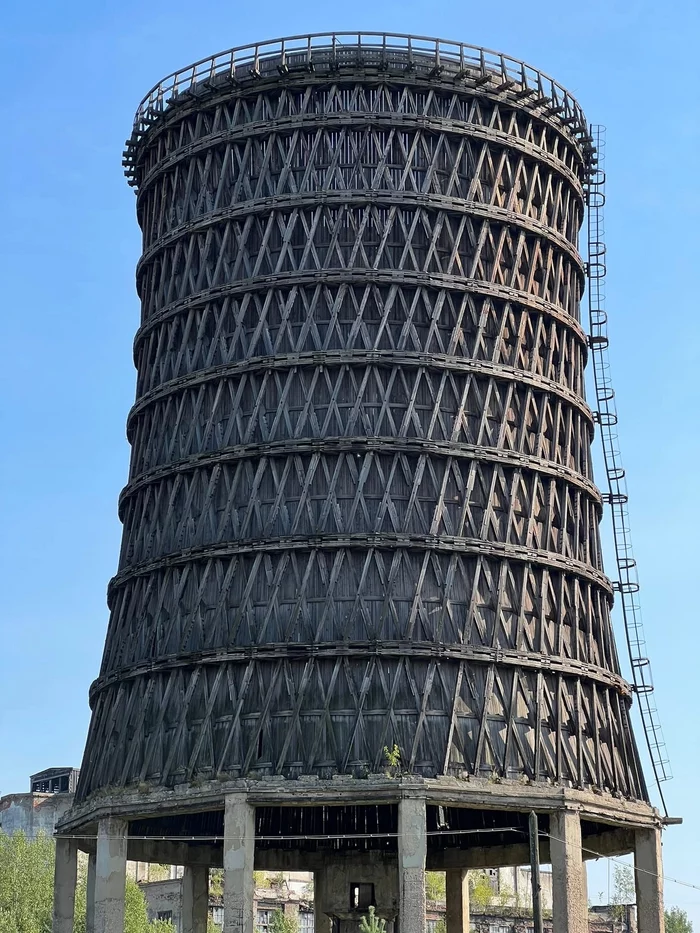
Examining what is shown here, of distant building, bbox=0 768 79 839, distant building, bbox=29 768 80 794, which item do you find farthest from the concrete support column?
distant building, bbox=29 768 80 794

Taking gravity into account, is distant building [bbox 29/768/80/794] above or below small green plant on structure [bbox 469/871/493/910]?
above

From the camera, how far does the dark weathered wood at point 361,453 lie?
3966 centimetres

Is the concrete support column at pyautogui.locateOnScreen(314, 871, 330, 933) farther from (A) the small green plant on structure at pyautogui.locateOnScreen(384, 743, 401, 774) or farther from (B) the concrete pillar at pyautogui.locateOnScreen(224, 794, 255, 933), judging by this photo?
(A) the small green plant on structure at pyautogui.locateOnScreen(384, 743, 401, 774)

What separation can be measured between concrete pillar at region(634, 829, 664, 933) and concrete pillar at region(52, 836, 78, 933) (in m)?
16.7

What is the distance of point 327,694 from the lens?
3925cm

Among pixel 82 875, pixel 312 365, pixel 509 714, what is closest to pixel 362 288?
pixel 312 365

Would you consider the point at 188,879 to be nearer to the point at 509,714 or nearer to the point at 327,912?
the point at 327,912

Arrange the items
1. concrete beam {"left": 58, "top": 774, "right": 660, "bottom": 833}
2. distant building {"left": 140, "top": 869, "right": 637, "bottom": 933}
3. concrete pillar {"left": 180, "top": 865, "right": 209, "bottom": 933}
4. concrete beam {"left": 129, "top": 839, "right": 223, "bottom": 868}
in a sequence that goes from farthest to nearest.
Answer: distant building {"left": 140, "top": 869, "right": 637, "bottom": 933}, concrete pillar {"left": 180, "top": 865, "right": 209, "bottom": 933}, concrete beam {"left": 129, "top": 839, "right": 223, "bottom": 868}, concrete beam {"left": 58, "top": 774, "right": 660, "bottom": 833}

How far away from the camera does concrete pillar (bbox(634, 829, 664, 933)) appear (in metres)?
41.4

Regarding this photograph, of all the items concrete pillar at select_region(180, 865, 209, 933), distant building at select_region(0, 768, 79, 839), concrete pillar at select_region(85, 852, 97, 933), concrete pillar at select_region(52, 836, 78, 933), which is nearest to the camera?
concrete pillar at select_region(85, 852, 97, 933)

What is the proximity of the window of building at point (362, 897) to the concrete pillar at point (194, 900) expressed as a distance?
5094 mm

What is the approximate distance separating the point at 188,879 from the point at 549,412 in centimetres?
1966

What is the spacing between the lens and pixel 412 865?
121 feet

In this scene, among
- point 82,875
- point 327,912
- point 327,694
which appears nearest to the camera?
point 327,694
